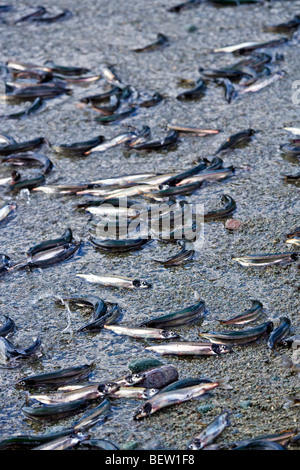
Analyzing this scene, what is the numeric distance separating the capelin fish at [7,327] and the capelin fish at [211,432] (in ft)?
4.99

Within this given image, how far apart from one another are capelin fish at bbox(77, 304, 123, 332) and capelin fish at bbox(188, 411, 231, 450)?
112 cm

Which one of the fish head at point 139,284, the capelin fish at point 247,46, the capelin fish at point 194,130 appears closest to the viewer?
the fish head at point 139,284

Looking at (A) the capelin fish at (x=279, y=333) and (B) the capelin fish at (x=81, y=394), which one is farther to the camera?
(A) the capelin fish at (x=279, y=333)

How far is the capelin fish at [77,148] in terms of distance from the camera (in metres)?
6.39

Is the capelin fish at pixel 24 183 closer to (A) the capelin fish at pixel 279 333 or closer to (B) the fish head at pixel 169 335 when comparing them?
(B) the fish head at pixel 169 335

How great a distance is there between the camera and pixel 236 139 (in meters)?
6.32

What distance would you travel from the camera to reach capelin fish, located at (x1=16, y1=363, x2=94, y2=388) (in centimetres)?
383

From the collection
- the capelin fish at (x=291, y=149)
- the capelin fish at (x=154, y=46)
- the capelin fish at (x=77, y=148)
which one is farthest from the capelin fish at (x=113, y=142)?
the capelin fish at (x=154, y=46)

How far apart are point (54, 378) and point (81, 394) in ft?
0.74

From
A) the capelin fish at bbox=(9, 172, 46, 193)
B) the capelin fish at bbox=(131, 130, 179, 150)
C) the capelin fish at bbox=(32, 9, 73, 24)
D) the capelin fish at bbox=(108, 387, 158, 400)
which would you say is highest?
the capelin fish at bbox=(32, 9, 73, 24)

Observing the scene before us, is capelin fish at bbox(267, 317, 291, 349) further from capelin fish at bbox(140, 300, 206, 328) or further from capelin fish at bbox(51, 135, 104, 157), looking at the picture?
capelin fish at bbox(51, 135, 104, 157)

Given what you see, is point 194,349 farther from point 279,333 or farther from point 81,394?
point 81,394

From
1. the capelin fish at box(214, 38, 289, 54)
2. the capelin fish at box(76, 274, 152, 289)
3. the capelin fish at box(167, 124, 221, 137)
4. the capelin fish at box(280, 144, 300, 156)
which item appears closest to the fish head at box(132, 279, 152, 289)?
the capelin fish at box(76, 274, 152, 289)

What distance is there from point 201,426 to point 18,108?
16.0 feet
